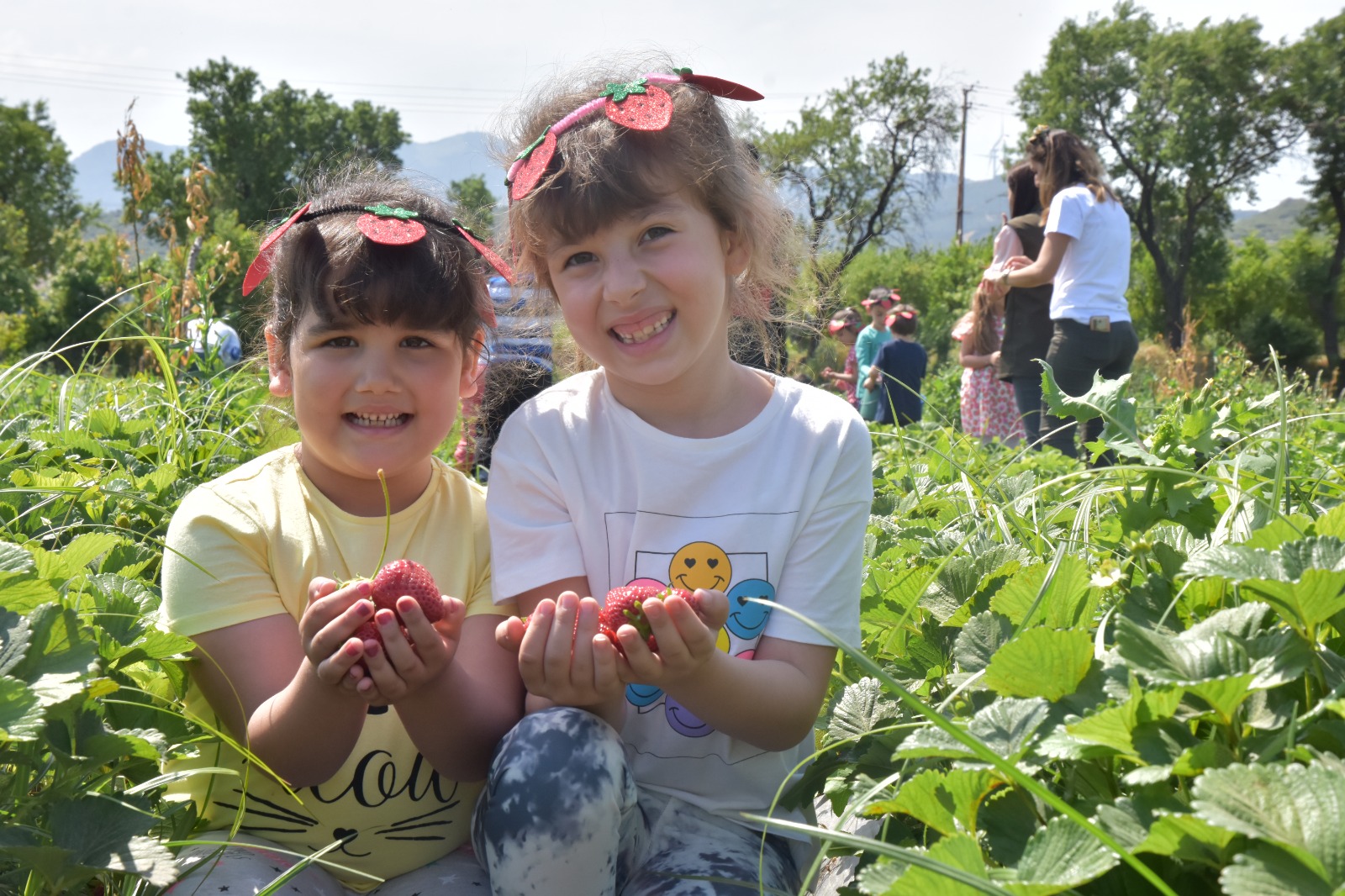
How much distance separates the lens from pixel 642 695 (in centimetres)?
160

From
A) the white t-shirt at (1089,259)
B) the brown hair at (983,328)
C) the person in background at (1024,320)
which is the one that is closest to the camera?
the white t-shirt at (1089,259)

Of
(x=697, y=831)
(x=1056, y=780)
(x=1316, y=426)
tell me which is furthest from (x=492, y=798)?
(x=1316, y=426)

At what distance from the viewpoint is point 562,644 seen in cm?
123

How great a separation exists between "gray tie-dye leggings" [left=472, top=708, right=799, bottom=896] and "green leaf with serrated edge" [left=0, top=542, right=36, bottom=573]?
0.58 metres

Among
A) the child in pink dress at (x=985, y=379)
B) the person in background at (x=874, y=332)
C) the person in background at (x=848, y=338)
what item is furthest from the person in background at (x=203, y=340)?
the person in background at (x=848, y=338)

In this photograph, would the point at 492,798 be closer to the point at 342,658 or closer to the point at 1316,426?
the point at 342,658

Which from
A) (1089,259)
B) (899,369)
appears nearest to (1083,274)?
(1089,259)

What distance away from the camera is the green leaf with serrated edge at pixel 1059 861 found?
27.8 inches

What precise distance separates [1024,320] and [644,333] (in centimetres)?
402

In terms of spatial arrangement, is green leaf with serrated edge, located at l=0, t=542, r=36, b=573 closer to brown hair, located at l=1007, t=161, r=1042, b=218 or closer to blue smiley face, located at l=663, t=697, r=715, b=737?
blue smiley face, located at l=663, t=697, r=715, b=737

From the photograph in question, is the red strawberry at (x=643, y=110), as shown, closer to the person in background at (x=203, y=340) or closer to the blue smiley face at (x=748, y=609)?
the blue smiley face at (x=748, y=609)

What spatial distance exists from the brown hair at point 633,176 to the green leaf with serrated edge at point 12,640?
948 millimetres

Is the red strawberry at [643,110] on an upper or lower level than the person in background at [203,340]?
upper

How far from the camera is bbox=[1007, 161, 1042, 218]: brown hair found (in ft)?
18.2
